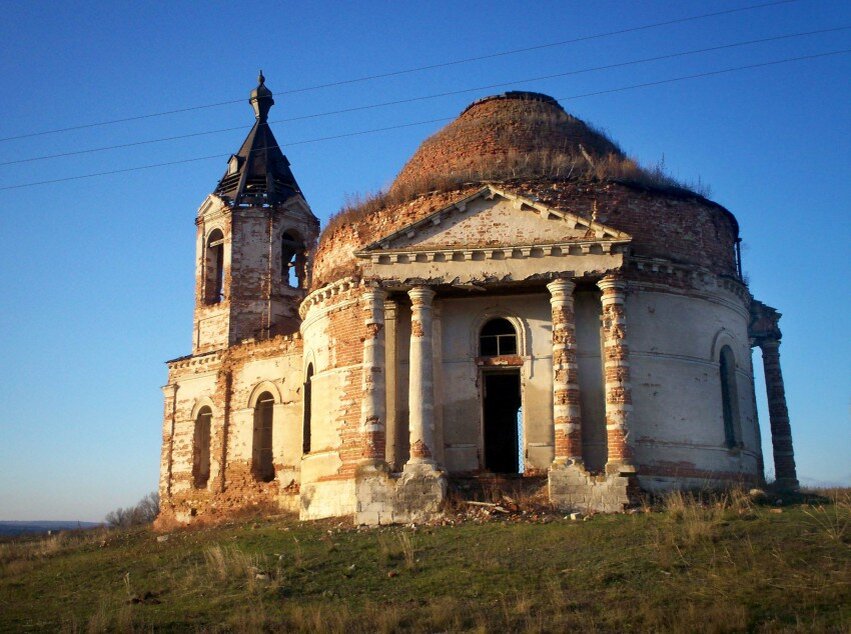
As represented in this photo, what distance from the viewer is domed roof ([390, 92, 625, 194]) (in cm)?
2005

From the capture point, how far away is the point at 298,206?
100 feet

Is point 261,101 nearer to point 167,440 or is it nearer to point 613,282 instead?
point 167,440

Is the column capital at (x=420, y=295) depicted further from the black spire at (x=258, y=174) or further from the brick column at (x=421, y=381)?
the black spire at (x=258, y=174)

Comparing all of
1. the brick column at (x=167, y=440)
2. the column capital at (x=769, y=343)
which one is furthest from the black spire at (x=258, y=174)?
the column capital at (x=769, y=343)

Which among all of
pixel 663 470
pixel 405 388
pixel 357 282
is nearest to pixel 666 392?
pixel 663 470

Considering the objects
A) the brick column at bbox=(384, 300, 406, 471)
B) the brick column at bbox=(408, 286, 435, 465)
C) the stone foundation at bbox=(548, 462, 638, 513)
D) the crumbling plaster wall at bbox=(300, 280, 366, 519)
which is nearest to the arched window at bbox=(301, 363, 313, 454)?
the crumbling plaster wall at bbox=(300, 280, 366, 519)

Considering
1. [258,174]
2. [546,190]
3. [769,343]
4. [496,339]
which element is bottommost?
[496,339]

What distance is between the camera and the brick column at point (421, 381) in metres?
17.7

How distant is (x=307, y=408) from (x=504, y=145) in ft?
26.8

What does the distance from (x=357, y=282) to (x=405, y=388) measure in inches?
109

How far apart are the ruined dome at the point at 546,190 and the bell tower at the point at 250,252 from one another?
274 inches

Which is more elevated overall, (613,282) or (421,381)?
(613,282)

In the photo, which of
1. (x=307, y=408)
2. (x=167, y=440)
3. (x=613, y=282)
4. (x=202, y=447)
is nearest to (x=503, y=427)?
(x=307, y=408)

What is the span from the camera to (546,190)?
19.4m
